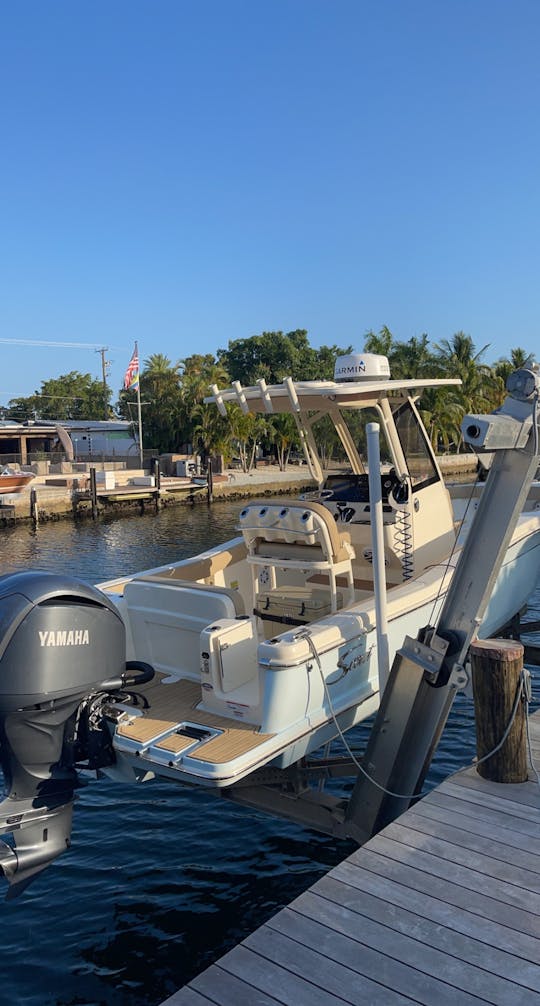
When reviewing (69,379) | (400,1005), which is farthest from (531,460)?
(69,379)

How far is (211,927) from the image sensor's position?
18.9 ft

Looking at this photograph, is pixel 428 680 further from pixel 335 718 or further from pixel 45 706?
pixel 45 706

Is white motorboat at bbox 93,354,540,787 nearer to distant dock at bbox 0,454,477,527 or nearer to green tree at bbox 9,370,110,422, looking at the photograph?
distant dock at bbox 0,454,477,527

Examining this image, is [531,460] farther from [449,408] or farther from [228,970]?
[449,408]

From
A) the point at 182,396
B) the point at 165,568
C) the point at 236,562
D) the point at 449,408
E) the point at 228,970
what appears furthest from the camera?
the point at 182,396

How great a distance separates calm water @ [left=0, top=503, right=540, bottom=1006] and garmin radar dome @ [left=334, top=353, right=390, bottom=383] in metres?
4.43

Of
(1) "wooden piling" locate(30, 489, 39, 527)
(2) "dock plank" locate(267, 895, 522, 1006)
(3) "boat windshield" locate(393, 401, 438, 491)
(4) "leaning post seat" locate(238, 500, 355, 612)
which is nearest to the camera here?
(2) "dock plank" locate(267, 895, 522, 1006)

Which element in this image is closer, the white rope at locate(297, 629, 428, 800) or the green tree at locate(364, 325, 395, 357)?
the white rope at locate(297, 629, 428, 800)

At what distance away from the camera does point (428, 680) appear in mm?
5543

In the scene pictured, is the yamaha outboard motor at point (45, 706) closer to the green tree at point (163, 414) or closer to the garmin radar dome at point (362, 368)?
the garmin radar dome at point (362, 368)

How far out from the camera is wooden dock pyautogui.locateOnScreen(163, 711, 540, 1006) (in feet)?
11.2

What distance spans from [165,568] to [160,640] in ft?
3.86

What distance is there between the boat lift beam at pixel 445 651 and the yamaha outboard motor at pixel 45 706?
2.04 meters

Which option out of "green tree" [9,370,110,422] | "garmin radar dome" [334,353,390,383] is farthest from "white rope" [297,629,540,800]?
"green tree" [9,370,110,422]
